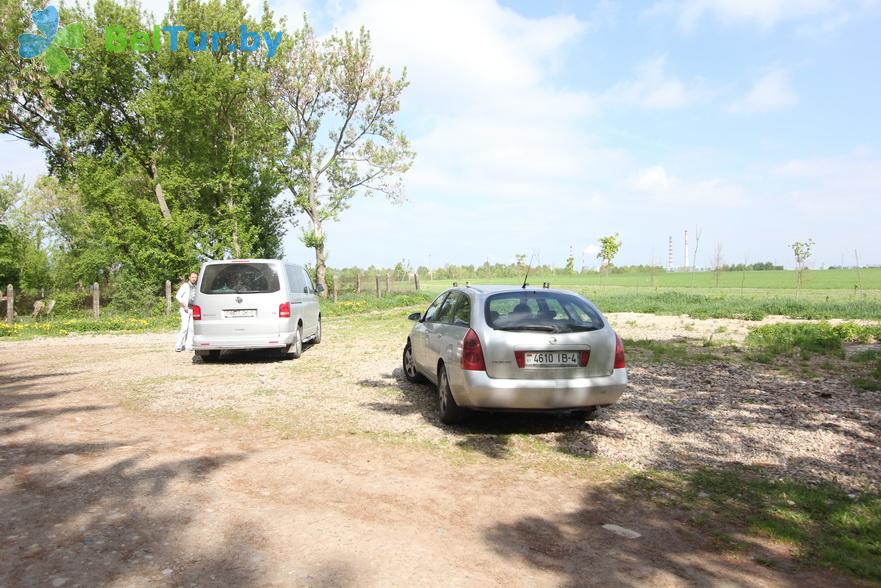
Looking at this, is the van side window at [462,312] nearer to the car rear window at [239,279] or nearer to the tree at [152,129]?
the car rear window at [239,279]

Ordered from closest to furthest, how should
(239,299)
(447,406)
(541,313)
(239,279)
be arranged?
(541,313), (447,406), (239,299), (239,279)

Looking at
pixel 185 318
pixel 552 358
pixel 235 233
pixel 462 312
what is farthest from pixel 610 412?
pixel 235 233

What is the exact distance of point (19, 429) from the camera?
20.5ft

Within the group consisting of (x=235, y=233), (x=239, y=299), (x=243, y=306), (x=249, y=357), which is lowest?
(x=249, y=357)

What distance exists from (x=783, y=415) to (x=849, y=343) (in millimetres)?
7847

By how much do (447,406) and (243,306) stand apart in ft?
18.9

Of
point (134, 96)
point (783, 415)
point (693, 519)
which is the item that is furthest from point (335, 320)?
point (693, 519)

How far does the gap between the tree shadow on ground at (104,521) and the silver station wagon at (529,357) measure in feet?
7.70

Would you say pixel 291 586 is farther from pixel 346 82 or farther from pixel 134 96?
pixel 346 82

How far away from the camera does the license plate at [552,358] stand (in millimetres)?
5781

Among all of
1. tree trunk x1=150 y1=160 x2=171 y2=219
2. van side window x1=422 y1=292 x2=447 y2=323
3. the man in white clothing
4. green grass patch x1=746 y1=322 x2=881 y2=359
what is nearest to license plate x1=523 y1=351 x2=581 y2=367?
van side window x1=422 y1=292 x2=447 y2=323

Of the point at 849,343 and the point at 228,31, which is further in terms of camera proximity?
the point at 228,31

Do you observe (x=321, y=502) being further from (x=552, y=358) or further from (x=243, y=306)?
(x=243, y=306)

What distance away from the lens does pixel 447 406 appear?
6.41m
